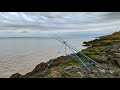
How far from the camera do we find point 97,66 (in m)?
3.33

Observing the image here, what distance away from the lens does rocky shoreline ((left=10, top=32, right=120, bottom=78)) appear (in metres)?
2.88

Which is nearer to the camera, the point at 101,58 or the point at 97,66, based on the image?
the point at 97,66

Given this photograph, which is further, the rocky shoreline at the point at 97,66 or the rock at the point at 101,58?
the rock at the point at 101,58

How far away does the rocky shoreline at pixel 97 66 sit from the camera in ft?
9.45

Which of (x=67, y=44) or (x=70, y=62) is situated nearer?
(x=67, y=44)

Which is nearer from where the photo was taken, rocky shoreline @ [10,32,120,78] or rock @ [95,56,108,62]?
rocky shoreline @ [10,32,120,78]
